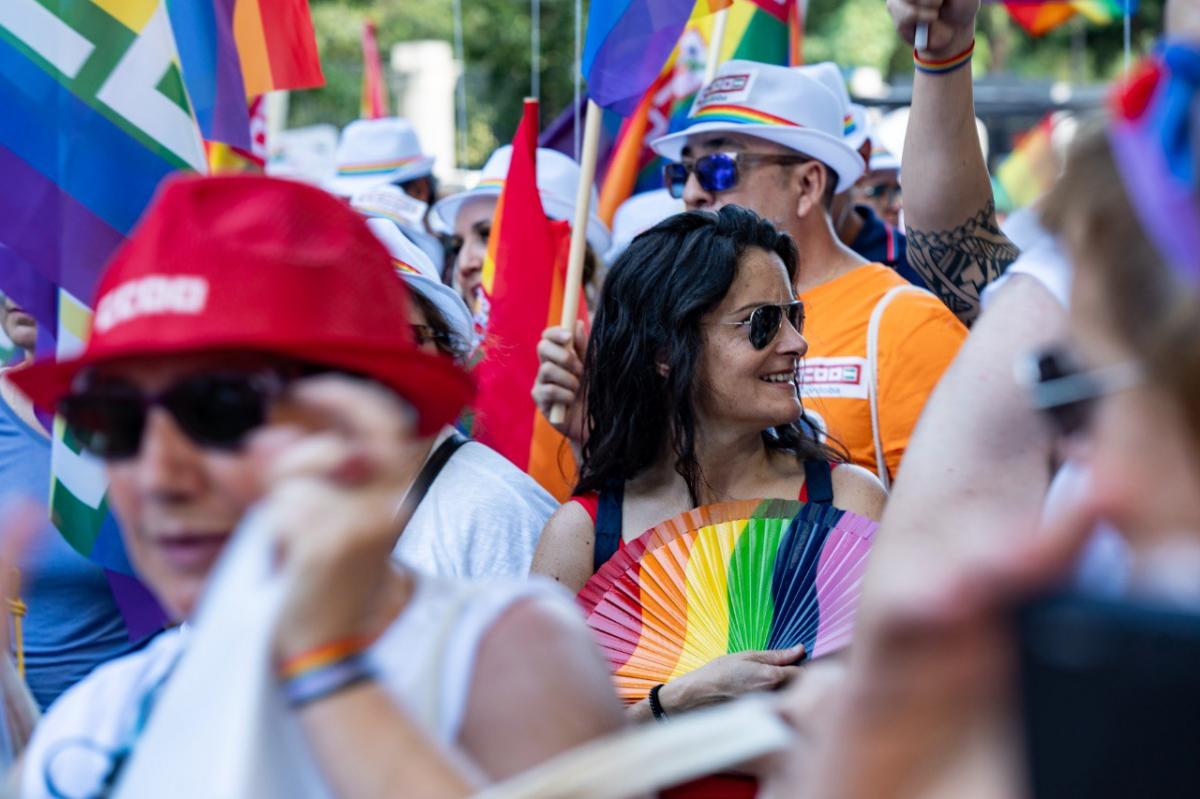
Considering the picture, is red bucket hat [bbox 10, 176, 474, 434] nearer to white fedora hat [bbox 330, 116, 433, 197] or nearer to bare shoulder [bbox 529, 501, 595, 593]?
bare shoulder [bbox 529, 501, 595, 593]

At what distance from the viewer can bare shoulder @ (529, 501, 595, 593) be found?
10.8 ft

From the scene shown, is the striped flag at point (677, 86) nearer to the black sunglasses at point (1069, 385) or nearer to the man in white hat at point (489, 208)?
the man in white hat at point (489, 208)

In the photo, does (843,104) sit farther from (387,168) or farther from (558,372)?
(387,168)

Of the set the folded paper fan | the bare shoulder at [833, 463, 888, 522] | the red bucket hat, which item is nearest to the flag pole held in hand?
the bare shoulder at [833, 463, 888, 522]

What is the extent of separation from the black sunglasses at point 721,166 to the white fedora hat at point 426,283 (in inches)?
40.7

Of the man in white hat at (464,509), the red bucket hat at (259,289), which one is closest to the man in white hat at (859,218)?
the man in white hat at (464,509)

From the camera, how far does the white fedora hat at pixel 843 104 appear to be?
5.17 metres

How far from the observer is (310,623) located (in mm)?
1413

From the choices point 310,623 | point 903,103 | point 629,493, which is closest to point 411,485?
point 629,493

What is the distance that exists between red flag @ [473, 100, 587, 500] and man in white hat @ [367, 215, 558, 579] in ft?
3.23

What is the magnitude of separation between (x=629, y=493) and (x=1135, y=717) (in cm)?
244

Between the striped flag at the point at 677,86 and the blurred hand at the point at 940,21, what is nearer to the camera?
the blurred hand at the point at 940,21

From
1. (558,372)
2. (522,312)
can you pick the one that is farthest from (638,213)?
(558,372)

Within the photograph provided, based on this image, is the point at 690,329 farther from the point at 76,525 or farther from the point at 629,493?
the point at 76,525
